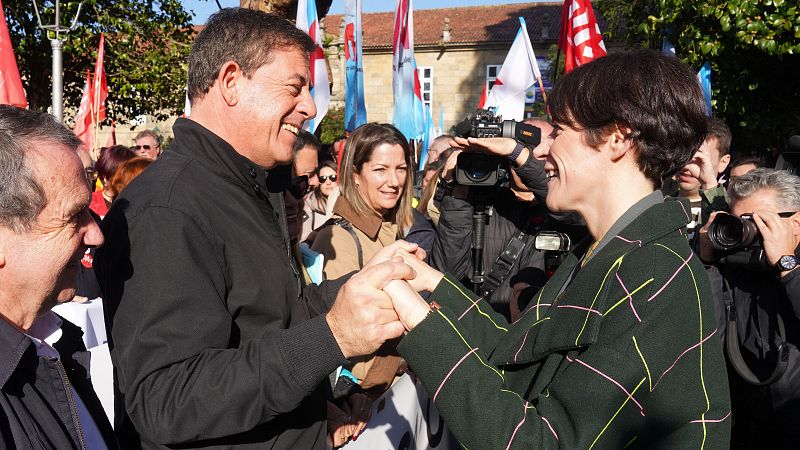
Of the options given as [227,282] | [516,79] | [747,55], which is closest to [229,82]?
[227,282]

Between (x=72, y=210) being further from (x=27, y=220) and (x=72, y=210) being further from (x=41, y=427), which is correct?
(x=41, y=427)

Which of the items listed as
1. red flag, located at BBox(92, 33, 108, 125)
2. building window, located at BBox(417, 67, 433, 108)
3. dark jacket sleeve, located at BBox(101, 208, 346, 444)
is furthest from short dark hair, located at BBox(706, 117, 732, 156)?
building window, located at BBox(417, 67, 433, 108)

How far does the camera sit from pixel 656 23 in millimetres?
10594

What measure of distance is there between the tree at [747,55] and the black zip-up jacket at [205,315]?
26.6 feet

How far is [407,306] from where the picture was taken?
6.83 feet

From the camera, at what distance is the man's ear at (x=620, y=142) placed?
7.16ft

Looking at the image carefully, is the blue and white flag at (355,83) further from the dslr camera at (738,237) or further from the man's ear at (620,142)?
the man's ear at (620,142)

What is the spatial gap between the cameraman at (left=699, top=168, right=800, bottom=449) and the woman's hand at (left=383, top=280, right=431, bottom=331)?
2.22 metres

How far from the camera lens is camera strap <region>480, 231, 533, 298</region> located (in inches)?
162

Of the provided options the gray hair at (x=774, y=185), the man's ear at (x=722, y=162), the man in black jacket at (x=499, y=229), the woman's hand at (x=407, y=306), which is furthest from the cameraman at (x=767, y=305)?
the woman's hand at (x=407, y=306)

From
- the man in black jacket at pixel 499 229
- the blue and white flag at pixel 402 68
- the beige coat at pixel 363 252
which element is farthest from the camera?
the blue and white flag at pixel 402 68

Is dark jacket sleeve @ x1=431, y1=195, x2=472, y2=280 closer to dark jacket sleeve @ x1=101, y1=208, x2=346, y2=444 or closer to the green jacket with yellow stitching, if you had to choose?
the green jacket with yellow stitching

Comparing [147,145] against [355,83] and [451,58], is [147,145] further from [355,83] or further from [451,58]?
[451,58]

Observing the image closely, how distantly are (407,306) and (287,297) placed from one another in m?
0.43
